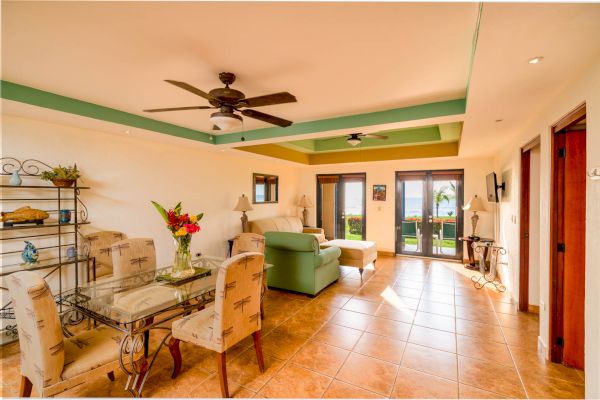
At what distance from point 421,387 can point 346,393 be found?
611 millimetres

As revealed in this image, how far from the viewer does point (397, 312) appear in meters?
3.50

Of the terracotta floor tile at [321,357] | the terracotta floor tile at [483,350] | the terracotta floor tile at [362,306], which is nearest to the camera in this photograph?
the terracotta floor tile at [321,357]

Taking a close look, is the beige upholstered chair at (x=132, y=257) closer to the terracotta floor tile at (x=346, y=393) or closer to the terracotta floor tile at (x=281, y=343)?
the terracotta floor tile at (x=281, y=343)

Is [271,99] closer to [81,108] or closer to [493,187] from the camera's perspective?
[81,108]

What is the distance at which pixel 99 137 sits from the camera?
3.61 meters

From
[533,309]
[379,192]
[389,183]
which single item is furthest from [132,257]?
[389,183]

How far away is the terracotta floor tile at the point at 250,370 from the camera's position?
2193 mm

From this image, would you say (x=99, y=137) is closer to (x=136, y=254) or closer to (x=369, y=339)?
(x=136, y=254)

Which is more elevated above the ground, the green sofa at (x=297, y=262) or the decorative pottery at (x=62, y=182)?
the decorative pottery at (x=62, y=182)

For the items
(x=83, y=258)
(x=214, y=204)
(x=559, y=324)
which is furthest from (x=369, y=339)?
(x=214, y=204)

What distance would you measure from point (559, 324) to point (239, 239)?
3326 mm

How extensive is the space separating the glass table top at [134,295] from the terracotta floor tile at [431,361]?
1.95 meters

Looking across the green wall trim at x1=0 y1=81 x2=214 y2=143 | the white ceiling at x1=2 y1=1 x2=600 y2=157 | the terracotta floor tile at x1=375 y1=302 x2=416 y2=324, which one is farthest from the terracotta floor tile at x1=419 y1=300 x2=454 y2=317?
the green wall trim at x1=0 y1=81 x2=214 y2=143

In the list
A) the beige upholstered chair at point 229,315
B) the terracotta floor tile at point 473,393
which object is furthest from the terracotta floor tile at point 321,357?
the terracotta floor tile at point 473,393
